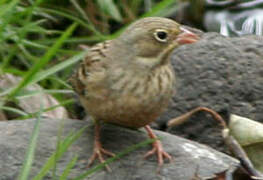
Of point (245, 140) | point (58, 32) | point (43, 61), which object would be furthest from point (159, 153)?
point (58, 32)

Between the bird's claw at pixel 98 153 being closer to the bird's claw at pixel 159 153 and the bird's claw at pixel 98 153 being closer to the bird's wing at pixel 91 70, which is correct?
the bird's claw at pixel 159 153

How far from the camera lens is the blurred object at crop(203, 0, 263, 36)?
21.6 feet

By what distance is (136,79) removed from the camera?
399cm

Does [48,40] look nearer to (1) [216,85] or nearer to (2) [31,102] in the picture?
(2) [31,102]

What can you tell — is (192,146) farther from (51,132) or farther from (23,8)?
(23,8)

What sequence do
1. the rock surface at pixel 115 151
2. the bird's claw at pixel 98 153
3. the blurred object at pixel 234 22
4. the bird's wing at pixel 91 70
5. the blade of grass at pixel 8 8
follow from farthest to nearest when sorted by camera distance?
1. the blurred object at pixel 234 22
2. the blade of grass at pixel 8 8
3. the bird's wing at pixel 91 70
4. the bird's claw at pixel 98 153
5. the rock surface at pixel 115 151

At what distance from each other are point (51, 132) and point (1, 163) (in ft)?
1.58

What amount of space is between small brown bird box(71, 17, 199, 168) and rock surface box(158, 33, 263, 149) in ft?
2.80

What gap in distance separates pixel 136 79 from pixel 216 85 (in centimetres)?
110

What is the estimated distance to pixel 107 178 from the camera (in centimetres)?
384

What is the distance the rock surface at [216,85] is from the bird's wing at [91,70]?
83 centimetres

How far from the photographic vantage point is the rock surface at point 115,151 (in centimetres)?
385

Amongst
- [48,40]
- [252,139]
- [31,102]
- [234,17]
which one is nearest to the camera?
[252,139]

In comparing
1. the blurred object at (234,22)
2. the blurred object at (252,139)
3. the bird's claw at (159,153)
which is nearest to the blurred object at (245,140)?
the blurred object at (252,139)
